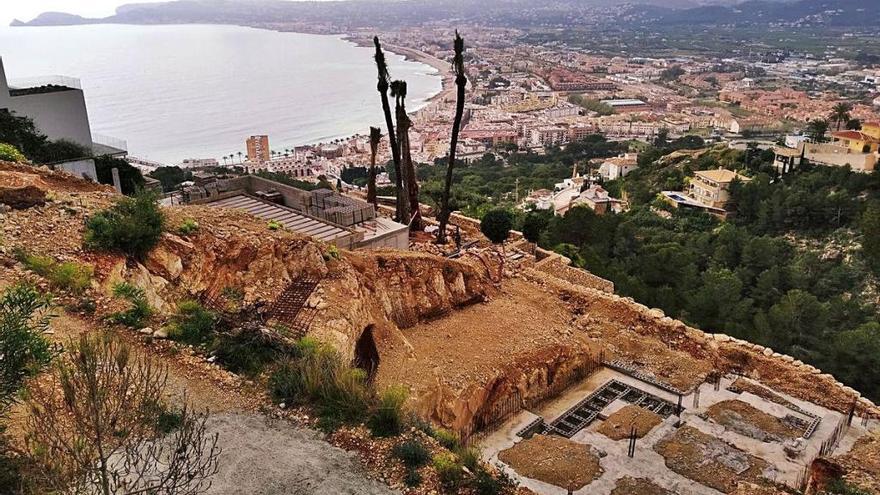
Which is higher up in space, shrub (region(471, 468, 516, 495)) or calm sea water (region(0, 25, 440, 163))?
shrub (region(471, 468, 516, 495))

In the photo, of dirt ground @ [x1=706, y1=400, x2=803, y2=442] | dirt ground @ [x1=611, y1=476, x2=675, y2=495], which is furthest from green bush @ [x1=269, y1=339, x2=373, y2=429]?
dirt ground @ [x1=706, y1=400, x2=803, y2=442]

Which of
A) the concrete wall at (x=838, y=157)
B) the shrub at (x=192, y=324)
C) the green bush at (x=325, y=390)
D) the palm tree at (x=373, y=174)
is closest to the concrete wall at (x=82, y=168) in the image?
the palm tree at (x=373, y=174)

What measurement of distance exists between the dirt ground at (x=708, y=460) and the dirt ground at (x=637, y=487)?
24.3 inches

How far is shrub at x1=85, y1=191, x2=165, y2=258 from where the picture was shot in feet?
27.6

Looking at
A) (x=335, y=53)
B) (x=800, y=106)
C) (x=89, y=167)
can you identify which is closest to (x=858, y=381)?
(x=89, y=167)

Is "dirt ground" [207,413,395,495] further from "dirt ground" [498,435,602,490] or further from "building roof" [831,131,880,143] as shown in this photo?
"building roof" [831,131,880,143]

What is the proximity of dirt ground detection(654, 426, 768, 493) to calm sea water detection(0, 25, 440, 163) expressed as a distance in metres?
49.8

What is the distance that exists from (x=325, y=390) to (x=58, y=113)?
48.0 feet

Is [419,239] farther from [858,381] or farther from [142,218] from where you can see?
[858,381]

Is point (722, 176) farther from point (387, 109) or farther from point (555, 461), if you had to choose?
point (555, 461)

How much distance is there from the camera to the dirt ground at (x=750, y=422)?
10.8 metres

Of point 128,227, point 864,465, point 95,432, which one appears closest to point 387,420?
point 95,432

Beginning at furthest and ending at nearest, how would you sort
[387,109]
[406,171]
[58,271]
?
[406,171]
[387,109]
[58,271]

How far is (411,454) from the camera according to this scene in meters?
5.90
